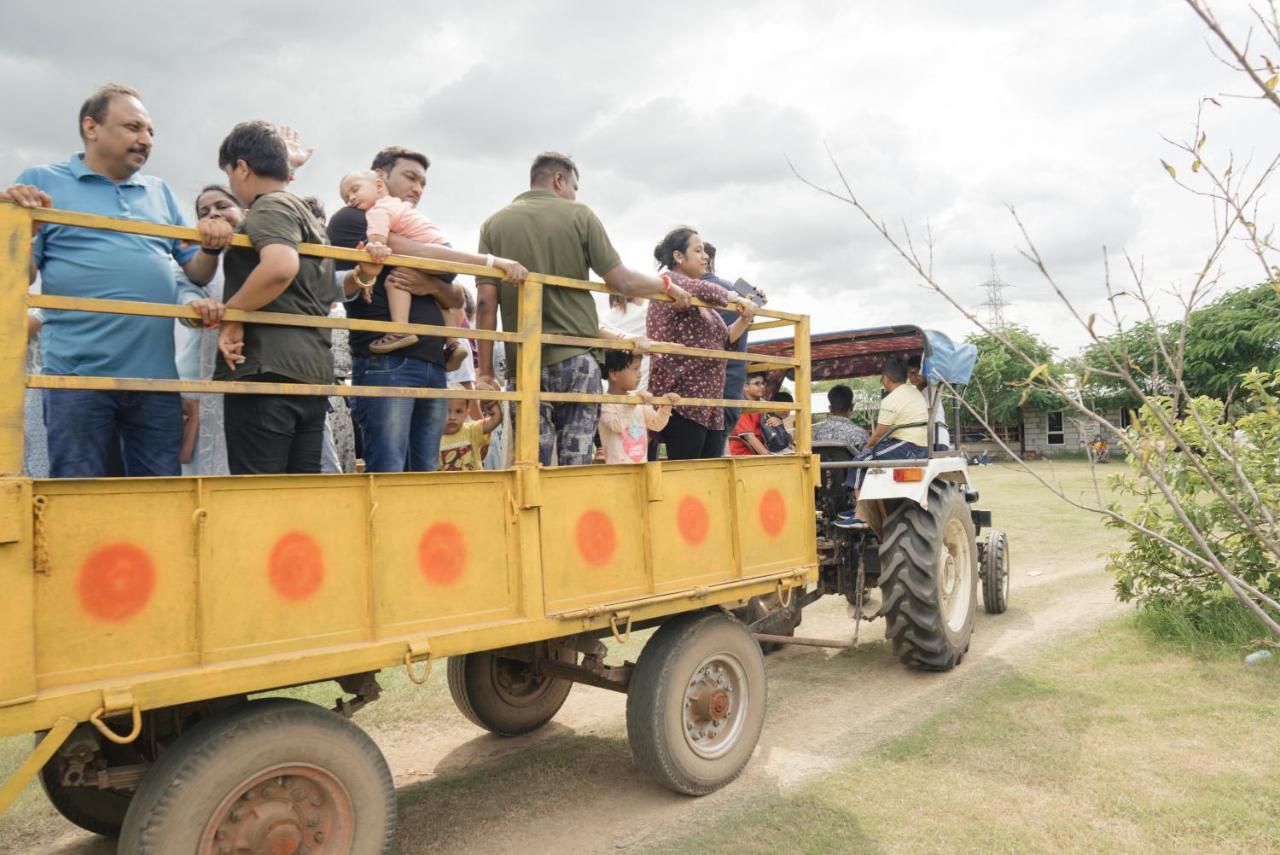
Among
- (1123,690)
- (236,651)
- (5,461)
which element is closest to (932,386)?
(1123,690)

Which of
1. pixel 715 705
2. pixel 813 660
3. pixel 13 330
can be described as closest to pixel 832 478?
pixel 813 660

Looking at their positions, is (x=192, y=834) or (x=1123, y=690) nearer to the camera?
(x=192, y=834)

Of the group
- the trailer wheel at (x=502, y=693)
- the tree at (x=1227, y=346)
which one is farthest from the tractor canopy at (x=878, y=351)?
the tree at (x=1227, y=346)

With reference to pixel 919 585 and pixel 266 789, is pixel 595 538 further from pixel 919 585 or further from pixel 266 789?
pixel 919 585

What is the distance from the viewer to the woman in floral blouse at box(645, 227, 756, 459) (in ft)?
15.1

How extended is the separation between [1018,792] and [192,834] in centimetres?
340

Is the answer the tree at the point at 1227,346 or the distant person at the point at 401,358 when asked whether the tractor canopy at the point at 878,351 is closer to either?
the distant person at the point at 401,358

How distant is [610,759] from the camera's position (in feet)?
15.5

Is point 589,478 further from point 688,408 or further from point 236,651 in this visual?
point 236,651

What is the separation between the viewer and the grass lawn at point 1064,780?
11.9ft

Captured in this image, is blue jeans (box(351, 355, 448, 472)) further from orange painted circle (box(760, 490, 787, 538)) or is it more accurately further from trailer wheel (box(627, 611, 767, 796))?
orange painted circle (box(760, 490, 787, 538))

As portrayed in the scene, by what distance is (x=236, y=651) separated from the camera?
2684 mm

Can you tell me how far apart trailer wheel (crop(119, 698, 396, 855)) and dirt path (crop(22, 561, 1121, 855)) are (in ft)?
3.15

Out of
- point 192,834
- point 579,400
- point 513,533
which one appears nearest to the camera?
point 192,834
